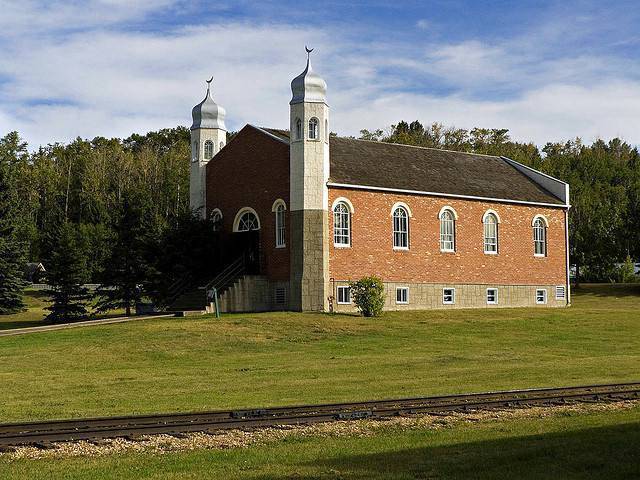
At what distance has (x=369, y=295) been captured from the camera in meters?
37.9

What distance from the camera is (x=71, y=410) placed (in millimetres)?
16828

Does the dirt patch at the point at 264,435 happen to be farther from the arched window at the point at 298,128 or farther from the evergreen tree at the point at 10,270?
the evergreen tree at the point at 10,270

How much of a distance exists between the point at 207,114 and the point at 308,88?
8.51 m

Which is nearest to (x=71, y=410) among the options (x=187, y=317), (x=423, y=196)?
(x=187, y=317)

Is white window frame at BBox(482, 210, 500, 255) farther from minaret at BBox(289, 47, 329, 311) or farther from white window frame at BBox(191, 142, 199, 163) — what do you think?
white window frame at BBox(191, 142, 199, 163)

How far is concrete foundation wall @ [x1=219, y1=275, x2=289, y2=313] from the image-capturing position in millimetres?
39156

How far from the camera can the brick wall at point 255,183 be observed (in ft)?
130

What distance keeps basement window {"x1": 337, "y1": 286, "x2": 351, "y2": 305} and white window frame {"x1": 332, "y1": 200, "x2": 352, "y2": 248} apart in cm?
188

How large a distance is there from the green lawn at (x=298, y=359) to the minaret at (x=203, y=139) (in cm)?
1092

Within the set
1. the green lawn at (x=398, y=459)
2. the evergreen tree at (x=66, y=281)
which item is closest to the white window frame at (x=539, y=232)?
the evergreen tree at (x=66, y=281)

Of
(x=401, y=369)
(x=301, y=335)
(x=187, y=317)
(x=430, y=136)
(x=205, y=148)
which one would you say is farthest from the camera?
(x=430, y=136)

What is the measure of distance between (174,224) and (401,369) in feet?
67.9

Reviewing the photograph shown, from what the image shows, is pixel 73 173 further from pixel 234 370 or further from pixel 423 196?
pixel 234 370

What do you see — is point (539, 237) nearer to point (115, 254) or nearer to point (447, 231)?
point (447, 231)
